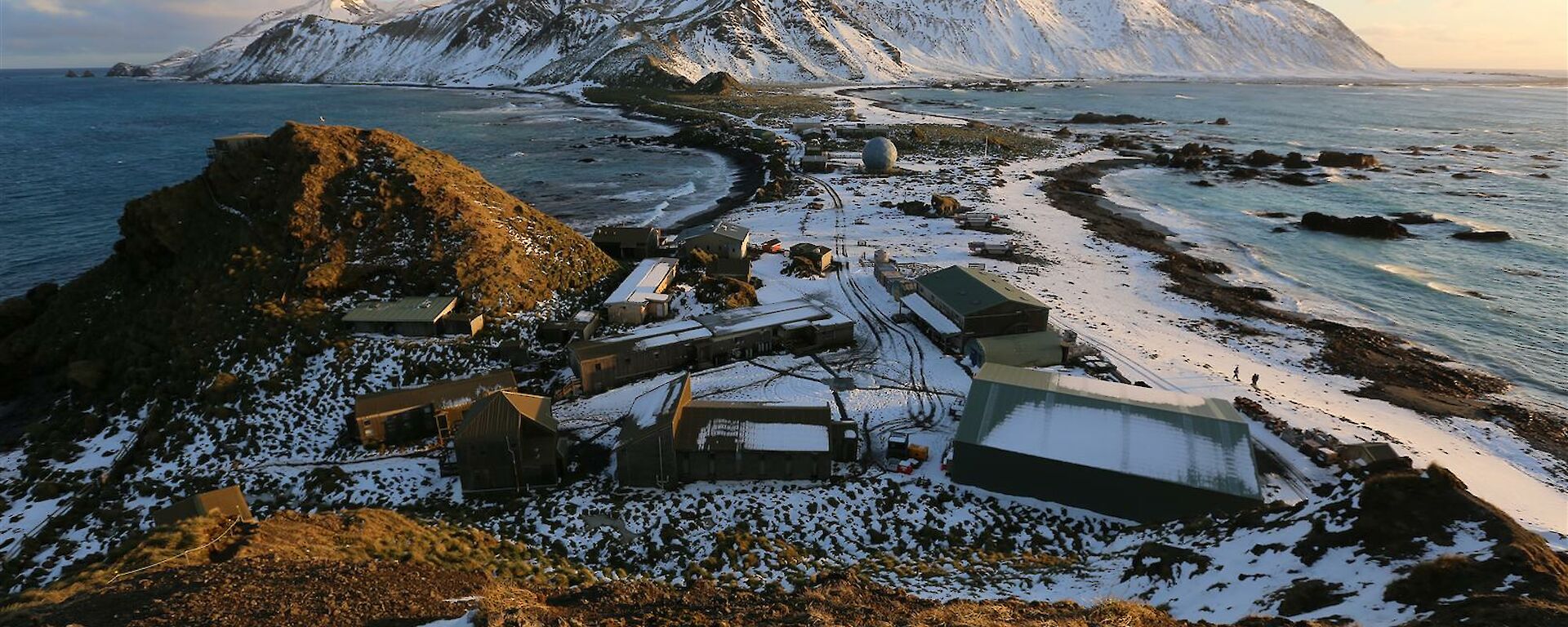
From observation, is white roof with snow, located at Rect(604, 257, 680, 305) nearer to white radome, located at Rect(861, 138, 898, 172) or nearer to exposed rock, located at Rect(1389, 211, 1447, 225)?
white radome, located at Rect(861, 138, 898, 172)

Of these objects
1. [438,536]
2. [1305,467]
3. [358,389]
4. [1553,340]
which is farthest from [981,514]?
[1553,340]

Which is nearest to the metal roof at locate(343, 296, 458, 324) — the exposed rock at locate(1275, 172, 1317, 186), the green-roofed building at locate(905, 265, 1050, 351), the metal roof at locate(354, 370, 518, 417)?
the metal roof at locate(354, 370, 518, 417)

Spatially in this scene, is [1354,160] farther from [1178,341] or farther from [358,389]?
[358,389]

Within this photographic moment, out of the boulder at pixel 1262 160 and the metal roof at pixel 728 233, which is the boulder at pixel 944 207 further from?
the boulder at pixel 1262 160

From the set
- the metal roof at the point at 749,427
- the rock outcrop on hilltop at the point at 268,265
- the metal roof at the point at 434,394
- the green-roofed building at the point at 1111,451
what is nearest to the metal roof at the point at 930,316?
the green-roofed building at the point at 1111,451

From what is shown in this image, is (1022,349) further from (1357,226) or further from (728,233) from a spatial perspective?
(1357,226)

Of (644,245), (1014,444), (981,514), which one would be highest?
(644,245)

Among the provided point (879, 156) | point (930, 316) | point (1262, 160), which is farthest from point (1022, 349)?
point (1262, 160)
